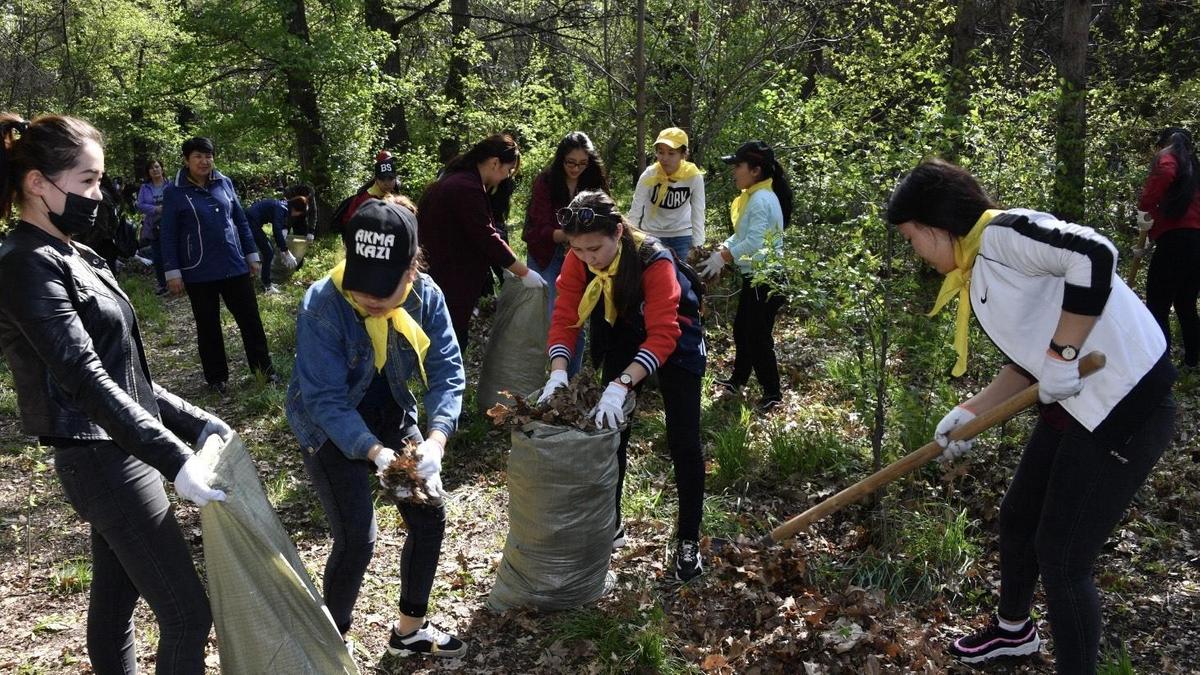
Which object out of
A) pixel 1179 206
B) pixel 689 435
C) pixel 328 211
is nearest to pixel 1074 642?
pixel 689 435

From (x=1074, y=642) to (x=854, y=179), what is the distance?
2.18 metres

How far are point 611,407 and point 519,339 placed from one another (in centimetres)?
215

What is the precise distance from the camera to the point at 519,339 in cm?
552

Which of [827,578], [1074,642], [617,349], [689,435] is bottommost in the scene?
[827,578]

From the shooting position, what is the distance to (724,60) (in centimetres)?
787

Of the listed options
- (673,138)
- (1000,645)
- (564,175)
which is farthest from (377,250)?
(673,138)

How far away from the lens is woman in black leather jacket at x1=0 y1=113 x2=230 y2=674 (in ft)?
7.61

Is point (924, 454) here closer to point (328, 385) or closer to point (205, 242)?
point (328, 385)

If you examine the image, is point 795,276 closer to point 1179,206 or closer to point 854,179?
point 854,179

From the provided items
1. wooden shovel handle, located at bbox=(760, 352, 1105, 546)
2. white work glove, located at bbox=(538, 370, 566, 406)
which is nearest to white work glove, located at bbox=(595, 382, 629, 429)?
white work glove, located at bbox=(538, 370, 566, 406)

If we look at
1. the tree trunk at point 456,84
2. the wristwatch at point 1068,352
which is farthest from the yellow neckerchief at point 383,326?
the tree trunk at point 456,84

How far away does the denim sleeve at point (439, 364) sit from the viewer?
122 inches

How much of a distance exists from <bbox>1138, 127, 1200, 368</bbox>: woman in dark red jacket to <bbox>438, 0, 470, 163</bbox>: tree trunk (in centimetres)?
808

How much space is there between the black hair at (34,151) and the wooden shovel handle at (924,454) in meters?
2.80
